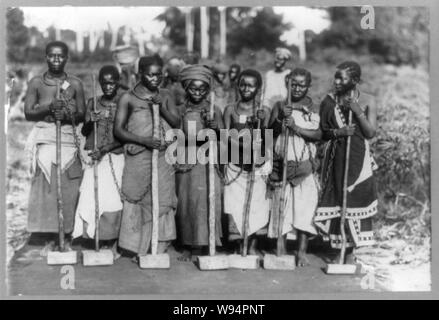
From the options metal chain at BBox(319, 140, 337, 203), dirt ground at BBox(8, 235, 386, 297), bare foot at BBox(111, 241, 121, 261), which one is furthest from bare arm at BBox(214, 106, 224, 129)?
bare foot at BBox(111, 241, 121, 261)

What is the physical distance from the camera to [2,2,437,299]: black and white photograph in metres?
5.20

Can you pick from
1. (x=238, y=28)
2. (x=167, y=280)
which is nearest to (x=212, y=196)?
(x=167, y=280)

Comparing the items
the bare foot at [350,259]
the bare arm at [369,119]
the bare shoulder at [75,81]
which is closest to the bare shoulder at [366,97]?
the bare arm at [369,119]

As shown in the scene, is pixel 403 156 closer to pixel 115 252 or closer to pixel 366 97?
pixel 366 97

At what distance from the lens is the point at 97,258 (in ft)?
17.0

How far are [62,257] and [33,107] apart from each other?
113 cm

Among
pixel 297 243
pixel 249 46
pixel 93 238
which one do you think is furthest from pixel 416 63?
pixel 93 238

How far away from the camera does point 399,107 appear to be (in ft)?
17.9

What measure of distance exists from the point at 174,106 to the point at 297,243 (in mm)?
1385

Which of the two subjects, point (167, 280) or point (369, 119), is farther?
point (369, 119)

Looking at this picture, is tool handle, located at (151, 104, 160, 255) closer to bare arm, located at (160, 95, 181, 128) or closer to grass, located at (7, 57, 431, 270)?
bare arm, located at (160, 95, 181, 128)

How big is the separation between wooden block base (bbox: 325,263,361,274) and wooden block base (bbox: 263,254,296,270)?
0.87 feet

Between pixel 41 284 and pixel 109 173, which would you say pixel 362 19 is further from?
pixel 41 284

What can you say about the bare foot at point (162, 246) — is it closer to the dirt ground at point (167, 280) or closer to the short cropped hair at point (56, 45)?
the dirt ground at point (167, 280)
